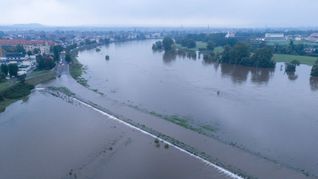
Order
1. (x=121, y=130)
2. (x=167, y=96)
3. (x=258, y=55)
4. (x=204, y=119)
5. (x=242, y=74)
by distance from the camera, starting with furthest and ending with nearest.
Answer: (x=258, y=55), (x=242, y=74), (x=167, y=96), (x=204, y=119), (x=121, y=130)

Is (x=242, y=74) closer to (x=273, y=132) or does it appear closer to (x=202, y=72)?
(x=202, y=72)

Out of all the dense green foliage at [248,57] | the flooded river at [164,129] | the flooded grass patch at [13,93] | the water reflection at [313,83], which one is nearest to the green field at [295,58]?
the dense green foliage at [248,57]

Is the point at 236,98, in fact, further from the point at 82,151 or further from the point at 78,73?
the point at 78,73

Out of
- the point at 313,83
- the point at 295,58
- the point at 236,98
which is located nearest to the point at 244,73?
the point at 313,83

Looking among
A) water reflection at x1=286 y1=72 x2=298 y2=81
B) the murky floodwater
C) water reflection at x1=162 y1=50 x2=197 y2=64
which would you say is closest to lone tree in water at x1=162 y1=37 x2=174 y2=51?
water reflection at x1=162 y1=50 x2=197 y2=64

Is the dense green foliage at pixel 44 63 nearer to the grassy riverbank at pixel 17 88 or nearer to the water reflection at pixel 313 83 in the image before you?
the grassy riverbank at pixel 17 88

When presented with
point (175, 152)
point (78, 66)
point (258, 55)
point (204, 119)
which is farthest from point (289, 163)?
point (78, 66)

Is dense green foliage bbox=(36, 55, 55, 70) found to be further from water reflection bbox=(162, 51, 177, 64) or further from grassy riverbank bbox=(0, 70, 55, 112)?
water reflection bbox=(162, 51, 177, 64)
